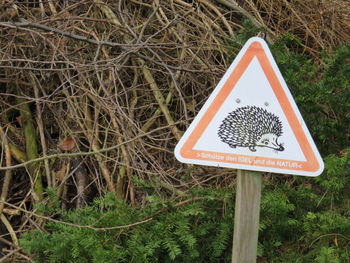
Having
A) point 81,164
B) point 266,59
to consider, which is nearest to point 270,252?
point 266,59

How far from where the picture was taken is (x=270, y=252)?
345cm

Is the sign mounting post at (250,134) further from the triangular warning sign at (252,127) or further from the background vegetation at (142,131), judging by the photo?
the background vegetation at (142,131)

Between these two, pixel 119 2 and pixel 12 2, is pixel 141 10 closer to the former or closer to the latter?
pixel 119 2

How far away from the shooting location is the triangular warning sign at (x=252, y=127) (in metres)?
2.66

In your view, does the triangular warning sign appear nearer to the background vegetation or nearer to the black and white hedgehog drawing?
the black and white hedgehog drawing

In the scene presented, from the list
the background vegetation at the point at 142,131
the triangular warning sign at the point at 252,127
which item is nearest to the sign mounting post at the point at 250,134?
the triangular warning sign at the point at 252,127

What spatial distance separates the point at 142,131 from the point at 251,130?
154 cm

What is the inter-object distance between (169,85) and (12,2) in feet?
4.24

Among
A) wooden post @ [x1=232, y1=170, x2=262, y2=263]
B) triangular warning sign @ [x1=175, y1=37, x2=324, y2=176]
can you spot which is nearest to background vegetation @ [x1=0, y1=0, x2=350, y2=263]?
wooden post @ [x1=232, y1=170, x2=262, y2=263]

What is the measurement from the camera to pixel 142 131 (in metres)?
4.11

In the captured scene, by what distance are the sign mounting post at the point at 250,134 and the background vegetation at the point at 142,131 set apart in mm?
603

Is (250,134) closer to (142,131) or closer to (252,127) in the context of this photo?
(252,127)

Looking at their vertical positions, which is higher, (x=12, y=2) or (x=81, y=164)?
(x=12, y=2)

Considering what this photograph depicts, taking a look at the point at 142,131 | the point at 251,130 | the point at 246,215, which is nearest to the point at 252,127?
the point at 251,130
